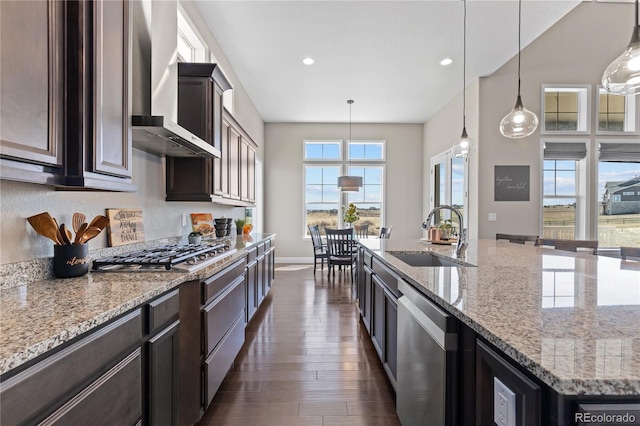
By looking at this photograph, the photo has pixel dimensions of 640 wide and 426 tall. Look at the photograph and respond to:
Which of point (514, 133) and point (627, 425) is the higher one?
point (514, 133)

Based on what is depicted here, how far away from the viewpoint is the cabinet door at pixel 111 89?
1.22 metres

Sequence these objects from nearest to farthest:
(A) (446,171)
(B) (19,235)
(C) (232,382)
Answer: (B) (19,235) → (C) (232,382) → (A) (446,171)

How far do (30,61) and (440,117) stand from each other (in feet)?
20.7

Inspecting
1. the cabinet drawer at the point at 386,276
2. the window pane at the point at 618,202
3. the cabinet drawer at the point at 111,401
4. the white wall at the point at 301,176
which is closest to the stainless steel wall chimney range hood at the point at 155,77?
the cabinet drawer at the point at 111,401

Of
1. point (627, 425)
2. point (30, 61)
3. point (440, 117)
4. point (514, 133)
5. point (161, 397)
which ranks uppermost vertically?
point (440, 117)

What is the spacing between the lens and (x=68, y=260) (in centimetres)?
135

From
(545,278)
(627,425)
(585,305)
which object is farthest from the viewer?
(545,278)

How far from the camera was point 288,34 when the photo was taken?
350 centimetres

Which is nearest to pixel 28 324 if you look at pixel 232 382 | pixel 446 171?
pixel 232 382

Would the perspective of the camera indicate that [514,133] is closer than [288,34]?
Yes

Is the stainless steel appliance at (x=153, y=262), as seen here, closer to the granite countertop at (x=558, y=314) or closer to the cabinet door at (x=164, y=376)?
the cabinet door at (x=164, y=376)

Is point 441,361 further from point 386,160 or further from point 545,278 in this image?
point 386,160

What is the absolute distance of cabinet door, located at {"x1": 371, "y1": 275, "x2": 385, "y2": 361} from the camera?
207cm

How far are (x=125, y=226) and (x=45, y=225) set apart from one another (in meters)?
0.66
